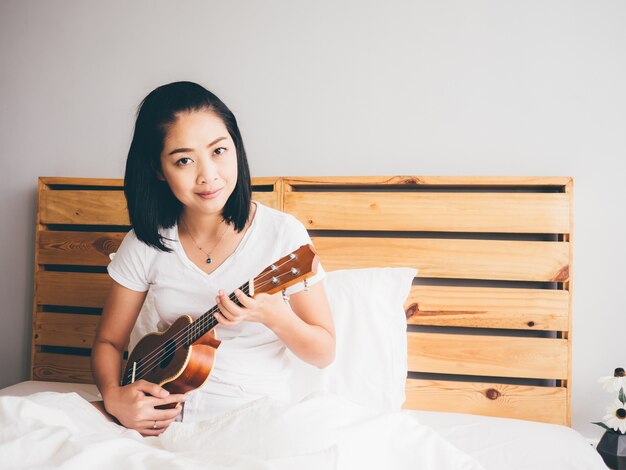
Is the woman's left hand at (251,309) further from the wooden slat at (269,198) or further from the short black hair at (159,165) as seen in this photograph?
the wooden slat at (269,198)

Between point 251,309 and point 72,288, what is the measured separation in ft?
3.77

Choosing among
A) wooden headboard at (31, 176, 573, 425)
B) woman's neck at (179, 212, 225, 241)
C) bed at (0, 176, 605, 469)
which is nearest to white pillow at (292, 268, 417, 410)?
bed at (0, 176, 605, 469)

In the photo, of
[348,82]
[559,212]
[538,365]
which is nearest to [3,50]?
[348,82]

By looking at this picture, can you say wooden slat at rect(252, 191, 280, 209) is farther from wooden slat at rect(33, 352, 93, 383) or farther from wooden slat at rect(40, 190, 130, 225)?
wooden slat at rect(33, 352, 93, 383)

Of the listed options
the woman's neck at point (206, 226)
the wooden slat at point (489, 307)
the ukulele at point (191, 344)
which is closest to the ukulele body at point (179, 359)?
the ukulele at point (191, 344)

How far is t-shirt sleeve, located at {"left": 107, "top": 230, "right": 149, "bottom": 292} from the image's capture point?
4.04 feet

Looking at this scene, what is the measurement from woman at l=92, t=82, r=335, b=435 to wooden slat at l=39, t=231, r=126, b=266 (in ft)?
1.84

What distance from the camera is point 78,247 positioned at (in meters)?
1.80

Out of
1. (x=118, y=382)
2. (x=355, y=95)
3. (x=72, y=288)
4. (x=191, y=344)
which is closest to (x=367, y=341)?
(x=191, y=344)

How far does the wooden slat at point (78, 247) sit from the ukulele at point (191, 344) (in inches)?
27.4

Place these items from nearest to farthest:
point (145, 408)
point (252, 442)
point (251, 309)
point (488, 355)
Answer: point (252, 442) → point (251, 309) → point (145, 408) → point (488, 355)

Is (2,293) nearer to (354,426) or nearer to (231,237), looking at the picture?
(231,237)

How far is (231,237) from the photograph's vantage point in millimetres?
1199

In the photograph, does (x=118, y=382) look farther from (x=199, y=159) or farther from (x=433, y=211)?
(x=433, y=211)
